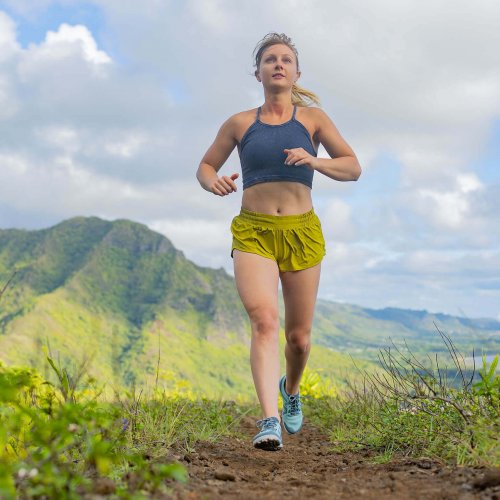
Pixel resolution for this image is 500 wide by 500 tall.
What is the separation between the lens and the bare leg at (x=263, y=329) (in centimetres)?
425

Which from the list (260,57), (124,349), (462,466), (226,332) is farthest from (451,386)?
(226,332)

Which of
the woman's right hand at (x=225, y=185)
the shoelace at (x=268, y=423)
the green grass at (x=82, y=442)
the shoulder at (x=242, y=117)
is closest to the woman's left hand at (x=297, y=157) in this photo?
the woman's right hand at (x=225, y=185)

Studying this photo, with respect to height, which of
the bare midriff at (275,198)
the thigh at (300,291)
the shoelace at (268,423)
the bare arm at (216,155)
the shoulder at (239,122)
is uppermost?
the shoulder at (239,122)

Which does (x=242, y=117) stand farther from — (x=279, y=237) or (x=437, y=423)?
(x=437, y=423)

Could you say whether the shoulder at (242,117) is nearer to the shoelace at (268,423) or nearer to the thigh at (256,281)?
the thigh at (256,281)

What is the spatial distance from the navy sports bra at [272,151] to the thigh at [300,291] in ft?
2.11

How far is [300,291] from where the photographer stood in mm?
4809

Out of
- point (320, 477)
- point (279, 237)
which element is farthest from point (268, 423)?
point (279, 237)

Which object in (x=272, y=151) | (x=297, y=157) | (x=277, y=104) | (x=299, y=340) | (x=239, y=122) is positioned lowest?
(x=299, y=340)

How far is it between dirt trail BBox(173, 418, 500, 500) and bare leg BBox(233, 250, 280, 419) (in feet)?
1.35

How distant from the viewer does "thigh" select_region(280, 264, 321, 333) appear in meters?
4.79

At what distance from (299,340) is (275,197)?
1.13 m

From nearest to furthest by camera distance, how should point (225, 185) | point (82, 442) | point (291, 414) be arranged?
point (82, 442), point (225, 185), point (291, 414)

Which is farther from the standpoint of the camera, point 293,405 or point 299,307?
point 293,405
